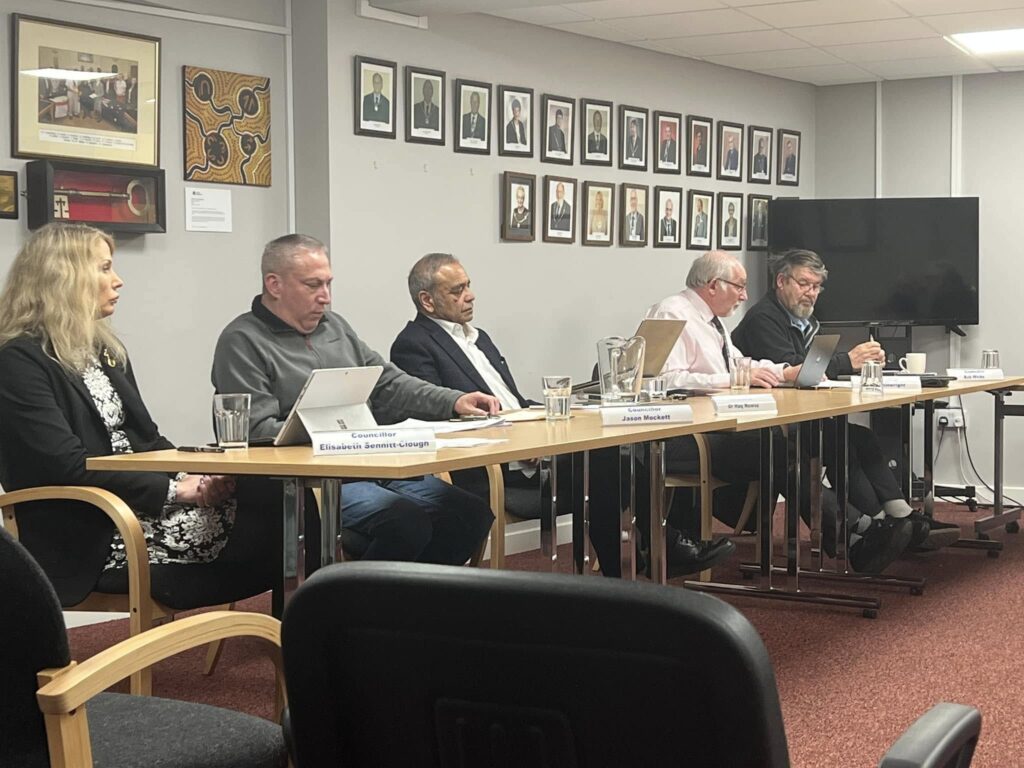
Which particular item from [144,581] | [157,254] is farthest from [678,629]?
[157,254]

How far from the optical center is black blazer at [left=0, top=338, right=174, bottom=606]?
2988mm

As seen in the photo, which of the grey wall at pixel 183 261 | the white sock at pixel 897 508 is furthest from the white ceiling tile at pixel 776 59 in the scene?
the grey wall at pixel 183 261

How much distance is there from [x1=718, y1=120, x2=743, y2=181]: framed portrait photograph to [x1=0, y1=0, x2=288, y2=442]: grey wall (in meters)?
2.79

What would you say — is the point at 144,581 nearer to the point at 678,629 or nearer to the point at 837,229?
the point at 678,629

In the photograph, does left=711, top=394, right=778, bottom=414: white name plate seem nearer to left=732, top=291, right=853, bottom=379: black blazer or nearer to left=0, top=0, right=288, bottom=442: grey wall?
left=732, top=291, right=853, bottom=379: black blazer

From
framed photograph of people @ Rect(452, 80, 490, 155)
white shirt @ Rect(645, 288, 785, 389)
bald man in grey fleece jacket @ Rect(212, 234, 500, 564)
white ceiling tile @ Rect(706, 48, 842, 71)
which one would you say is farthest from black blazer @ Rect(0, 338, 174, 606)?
white ceiling tile @ Rect(706, 48, 842, 71)

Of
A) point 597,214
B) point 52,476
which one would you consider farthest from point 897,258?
point 52,476

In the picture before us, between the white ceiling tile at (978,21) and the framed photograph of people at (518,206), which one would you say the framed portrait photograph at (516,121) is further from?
the white ceiling tile at (978,21)

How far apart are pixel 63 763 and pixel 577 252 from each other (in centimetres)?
488

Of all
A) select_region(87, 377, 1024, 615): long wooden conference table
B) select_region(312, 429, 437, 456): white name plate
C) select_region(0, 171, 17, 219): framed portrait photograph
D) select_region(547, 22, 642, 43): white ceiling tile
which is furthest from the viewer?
select_region(547, 22, 642, 43): white ceiling tile

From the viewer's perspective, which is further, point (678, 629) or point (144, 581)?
point (144, 581)

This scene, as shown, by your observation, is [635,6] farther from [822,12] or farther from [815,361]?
[815,361]

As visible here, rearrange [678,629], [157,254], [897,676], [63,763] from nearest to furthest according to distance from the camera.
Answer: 1. [678,629]
2. [63,763]
3. [897,676]
4. [157,254]

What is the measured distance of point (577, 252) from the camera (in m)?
6.33
